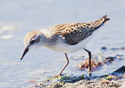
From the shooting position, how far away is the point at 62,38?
7.64 meters

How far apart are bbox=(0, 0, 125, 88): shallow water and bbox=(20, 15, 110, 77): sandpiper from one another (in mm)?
816

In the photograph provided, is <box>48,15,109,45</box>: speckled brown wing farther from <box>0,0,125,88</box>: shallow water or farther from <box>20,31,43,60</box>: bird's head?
<box>0,0,125,88</box>: shallow water

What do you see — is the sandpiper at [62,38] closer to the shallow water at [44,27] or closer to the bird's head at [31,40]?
the bird's head at [31,40]

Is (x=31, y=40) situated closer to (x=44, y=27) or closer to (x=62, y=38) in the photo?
(x=62, y=38)

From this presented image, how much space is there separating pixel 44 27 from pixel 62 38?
12.0 feet

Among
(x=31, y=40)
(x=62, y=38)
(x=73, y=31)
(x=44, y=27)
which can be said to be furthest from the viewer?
(x=44, y=27)

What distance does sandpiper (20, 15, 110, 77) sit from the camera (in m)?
7.41

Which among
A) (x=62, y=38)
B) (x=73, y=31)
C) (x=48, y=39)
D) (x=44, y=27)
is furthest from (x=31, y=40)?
(x=44, y=27)

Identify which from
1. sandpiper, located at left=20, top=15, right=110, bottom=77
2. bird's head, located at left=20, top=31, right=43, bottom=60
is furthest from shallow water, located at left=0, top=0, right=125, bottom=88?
bird's head, located at left=20, top=31, right=43, bottom=60

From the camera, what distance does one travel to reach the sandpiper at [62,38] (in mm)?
7406

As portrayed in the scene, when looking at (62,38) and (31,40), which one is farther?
(62,38)

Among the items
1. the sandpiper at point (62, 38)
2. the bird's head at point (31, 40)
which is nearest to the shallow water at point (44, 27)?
the sandpiper at point (62, 38)

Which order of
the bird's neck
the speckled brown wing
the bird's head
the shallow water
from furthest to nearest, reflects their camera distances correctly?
the shallow water
the speckled brown wing
the bird's neck
the bird's head

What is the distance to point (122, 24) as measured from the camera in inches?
444
